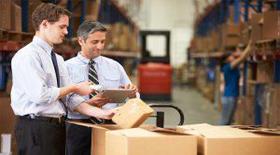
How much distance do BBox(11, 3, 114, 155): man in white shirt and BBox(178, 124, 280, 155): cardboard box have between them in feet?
3.16

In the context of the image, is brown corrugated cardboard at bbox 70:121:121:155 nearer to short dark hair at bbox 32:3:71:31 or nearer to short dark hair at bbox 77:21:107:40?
short dark hair at bbox 32:3:71:31

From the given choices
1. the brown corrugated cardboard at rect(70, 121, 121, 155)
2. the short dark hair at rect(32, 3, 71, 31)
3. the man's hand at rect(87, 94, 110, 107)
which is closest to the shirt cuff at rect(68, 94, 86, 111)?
the man's hand at rect(87, 94, 110, 107)

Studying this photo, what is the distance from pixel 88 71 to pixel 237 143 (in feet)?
5.94

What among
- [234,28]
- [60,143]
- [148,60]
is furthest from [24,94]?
[148,60]

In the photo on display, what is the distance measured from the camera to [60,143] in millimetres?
4379

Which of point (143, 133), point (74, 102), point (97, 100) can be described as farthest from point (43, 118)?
point (143, 133)

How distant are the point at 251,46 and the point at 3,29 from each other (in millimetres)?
4534

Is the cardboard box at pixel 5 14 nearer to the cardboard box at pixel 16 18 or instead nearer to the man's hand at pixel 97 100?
the cardboard box at pixel 16 18

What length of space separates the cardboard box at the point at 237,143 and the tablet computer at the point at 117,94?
805 mm

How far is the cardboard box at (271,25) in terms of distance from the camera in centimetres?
852

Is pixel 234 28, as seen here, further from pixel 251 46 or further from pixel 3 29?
pixel 3 29

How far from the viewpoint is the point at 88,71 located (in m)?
5.12

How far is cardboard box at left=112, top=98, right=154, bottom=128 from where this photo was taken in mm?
4051

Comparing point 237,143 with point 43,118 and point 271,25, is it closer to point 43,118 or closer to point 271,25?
point 43,118
